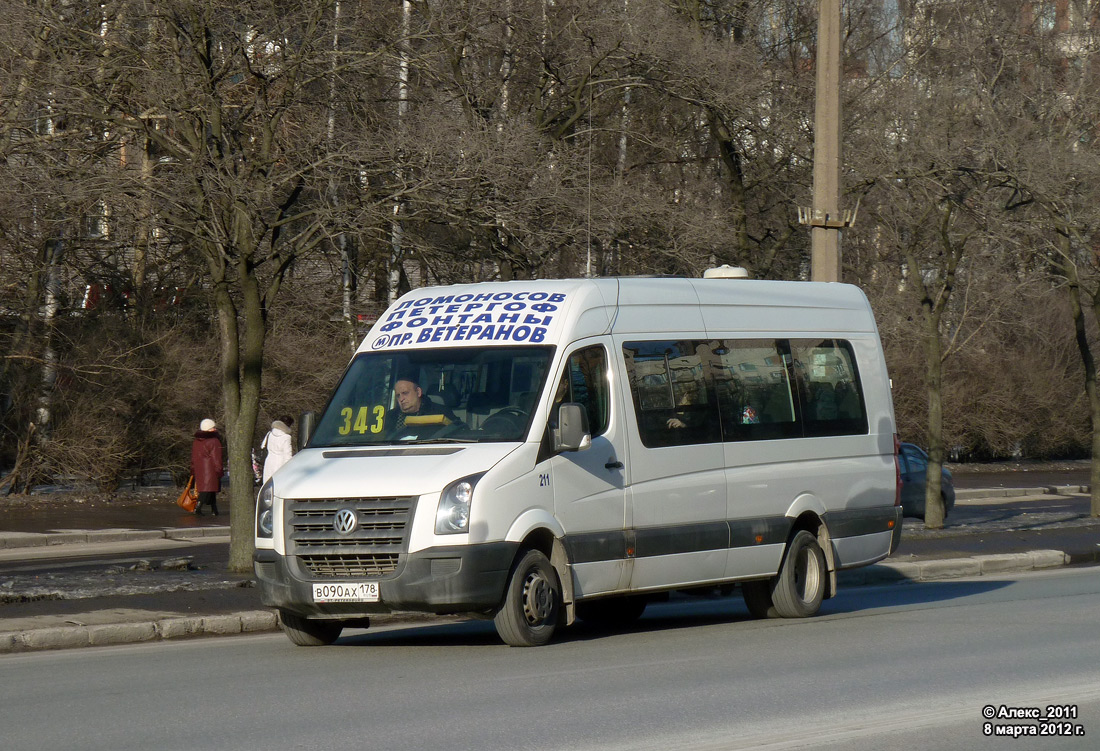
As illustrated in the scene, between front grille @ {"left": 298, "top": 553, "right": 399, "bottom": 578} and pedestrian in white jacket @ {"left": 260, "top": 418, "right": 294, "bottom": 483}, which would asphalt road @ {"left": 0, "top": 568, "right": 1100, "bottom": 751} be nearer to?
front grille @ {"left": 298, "top": 553, "right": 399, "bottom": 578}

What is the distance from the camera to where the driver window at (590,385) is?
34.6 ft

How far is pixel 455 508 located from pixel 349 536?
0.76m

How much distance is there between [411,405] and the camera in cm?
1054

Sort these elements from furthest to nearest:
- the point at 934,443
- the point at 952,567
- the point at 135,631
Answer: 1. the point at 934,443
2. the point at 952,567
3. the point at 135,631

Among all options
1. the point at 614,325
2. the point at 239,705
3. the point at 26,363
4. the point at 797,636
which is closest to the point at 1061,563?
the point at 797,636

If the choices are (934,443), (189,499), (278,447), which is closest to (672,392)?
(278,447)

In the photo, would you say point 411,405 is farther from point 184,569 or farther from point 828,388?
point 184,569

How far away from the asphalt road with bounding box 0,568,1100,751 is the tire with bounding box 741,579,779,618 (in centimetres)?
29

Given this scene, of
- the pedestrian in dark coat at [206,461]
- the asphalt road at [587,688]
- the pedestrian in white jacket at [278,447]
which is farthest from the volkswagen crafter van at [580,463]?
the pedestrian in dark coat at [206,461]

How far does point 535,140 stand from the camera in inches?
722

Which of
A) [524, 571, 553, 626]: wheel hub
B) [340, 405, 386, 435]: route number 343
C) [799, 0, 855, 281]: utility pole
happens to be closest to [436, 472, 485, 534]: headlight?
[524, 571, 553, 626]: wheel hub

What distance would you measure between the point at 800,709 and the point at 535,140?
1181 centimetres

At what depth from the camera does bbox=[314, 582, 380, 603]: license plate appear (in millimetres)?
9594

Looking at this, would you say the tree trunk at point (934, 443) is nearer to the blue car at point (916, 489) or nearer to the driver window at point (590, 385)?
the blue car at point (916, 489)
